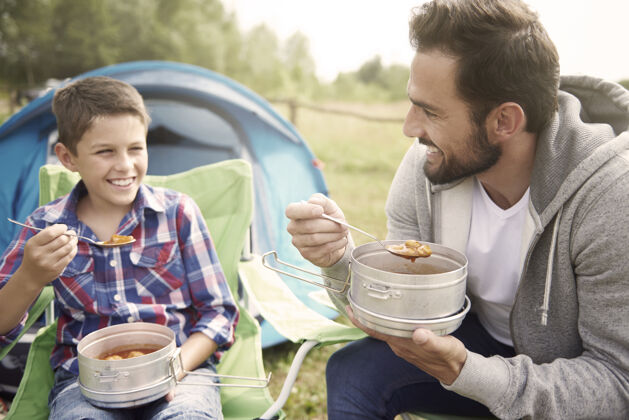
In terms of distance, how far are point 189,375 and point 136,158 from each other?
0.81 meters

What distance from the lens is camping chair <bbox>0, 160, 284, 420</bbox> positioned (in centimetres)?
165

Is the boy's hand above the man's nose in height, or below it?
below

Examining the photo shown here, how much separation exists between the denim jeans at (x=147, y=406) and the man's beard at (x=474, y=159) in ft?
3.58

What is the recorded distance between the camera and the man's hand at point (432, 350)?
3.59 ft

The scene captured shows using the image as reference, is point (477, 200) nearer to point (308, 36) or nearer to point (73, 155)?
point (73, 155)

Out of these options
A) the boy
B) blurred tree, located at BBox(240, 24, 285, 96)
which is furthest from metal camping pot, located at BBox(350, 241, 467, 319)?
blurred tree, located at BBox(240, 24, 285, 96)

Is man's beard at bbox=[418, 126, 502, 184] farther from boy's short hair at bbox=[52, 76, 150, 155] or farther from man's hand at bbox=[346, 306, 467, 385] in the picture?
boy's short hair at bbox=[52, 76, 150, 155]

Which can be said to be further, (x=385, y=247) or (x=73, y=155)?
(x=73, y=155)

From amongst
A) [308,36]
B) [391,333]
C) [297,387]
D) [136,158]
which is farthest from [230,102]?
[308,36]

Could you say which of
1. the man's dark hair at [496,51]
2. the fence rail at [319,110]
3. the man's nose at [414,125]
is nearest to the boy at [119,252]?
the man's nose at [414,125]

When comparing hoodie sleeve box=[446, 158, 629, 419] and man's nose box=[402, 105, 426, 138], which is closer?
hoodie sleeve box=[446, 158, 629, 419]

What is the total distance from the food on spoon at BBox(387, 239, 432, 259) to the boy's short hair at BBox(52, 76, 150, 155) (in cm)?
115

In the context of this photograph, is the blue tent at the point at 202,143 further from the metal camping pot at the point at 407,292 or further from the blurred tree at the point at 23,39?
the blurred tree at the point at 23,39

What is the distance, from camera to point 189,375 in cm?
161
